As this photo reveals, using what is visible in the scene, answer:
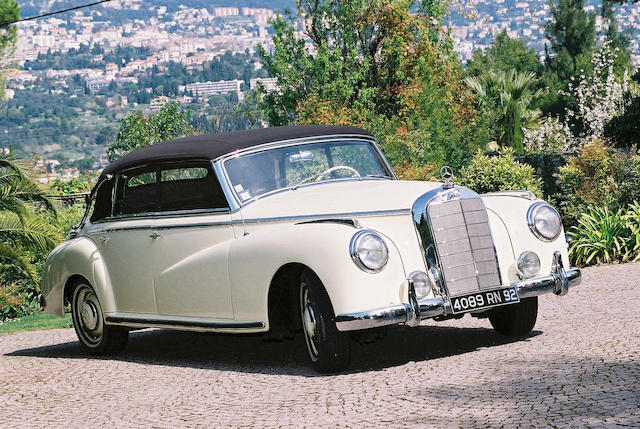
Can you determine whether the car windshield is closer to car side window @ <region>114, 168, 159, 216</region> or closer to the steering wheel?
the steering wheel

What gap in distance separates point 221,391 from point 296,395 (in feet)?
2.38

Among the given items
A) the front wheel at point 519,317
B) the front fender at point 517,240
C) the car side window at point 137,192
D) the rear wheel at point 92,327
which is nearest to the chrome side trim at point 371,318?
the front fender at point 517,240

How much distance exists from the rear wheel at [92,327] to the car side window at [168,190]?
851 mm

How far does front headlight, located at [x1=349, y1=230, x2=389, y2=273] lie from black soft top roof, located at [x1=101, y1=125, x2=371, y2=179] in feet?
5.88

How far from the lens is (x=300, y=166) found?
874 cm

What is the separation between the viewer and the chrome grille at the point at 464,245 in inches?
299

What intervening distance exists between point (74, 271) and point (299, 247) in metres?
3.29

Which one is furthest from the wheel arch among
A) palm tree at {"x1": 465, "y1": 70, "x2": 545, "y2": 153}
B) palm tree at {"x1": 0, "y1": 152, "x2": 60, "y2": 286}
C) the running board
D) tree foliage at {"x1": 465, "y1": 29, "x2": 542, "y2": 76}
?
tree foliage at {"x1": 465, "y1": 29, "x2": 542, "y2": 76}

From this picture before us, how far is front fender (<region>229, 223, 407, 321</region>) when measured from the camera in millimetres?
7109

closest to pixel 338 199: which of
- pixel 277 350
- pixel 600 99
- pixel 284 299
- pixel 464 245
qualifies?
pixel 284 299

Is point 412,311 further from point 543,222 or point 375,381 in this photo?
point 543,222

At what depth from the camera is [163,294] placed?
29.3 feet

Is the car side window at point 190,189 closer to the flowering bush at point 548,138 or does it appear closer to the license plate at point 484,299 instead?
the license plate at point 484,299

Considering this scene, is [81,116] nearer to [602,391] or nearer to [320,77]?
[320,77]
